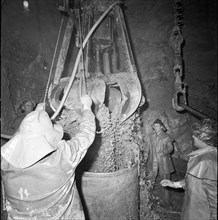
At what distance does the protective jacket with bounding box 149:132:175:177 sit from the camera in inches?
206

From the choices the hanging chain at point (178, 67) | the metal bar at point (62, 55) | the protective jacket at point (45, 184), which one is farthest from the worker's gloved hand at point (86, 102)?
the hanging chain at point (178, 67)

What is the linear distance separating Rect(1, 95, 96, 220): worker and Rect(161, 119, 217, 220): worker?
152cm

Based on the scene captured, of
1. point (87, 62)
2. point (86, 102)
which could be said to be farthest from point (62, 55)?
point (86, 102)

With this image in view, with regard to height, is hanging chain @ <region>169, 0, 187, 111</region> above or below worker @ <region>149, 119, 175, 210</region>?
above

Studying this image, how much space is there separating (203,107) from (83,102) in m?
6.23

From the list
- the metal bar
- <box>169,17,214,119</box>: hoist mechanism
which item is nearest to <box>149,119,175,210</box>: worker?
<box>169,17,214,119</box>: hoist mechanism

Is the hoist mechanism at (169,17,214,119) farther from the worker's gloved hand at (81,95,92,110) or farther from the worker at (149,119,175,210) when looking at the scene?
the worker's gloved hand at (81,95,92,110)

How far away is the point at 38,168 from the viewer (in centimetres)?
180

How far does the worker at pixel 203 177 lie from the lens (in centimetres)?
230

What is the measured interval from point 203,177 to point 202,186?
15 centimetres

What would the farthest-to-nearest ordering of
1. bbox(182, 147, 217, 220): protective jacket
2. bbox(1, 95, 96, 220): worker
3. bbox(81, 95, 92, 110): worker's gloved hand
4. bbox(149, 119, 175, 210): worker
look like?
bbox(149, 119, 175, 210): worker < bbox(81, 95, 92, 110): worker's gloved hand < bbox(182, 147, 217, 220): protective jacket < bbox(1, 95, 96, 220): worker

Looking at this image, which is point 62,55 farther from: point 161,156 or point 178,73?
point 161,156

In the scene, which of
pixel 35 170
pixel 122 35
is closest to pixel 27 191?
pixel 35 170

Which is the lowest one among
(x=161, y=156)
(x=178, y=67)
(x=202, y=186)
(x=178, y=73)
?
(x=161, y=156)
